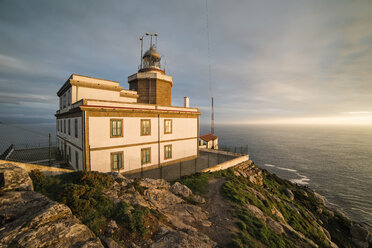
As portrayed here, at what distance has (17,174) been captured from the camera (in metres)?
7.14

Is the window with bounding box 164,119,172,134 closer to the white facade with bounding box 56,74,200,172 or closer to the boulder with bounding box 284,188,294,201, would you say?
the white facade with bounding box 56,74,200,172

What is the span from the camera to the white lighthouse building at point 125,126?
1448 cm

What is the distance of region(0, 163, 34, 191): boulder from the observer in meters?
6.56

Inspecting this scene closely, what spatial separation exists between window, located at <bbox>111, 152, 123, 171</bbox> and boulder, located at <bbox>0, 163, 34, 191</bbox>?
817cm

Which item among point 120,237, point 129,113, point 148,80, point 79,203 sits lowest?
point 120,237

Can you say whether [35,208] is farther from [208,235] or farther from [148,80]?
[148,80]

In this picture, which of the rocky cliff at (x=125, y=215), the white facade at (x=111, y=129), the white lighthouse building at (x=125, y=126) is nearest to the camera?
the rocky cliff at (x=125, y=215)

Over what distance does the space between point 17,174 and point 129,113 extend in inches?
401

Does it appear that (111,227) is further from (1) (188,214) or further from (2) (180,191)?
(2) (180,191)

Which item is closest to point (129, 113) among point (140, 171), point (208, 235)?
point (140, 171)

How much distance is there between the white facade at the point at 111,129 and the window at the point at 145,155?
22 cm

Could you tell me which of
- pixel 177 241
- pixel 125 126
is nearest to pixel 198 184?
pixel 177 241

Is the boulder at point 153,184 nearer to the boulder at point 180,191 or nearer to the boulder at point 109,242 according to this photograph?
the boulder at point 180,191

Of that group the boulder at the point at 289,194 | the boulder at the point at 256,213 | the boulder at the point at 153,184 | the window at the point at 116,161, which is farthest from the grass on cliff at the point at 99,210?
the boulder at the point at 289,194
